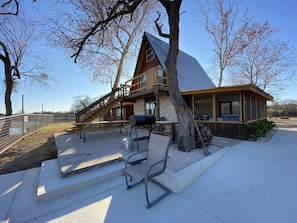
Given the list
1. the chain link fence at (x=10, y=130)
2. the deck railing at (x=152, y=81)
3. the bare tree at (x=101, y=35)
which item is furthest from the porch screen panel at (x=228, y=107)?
the chain link fence at (x=10, y=130)

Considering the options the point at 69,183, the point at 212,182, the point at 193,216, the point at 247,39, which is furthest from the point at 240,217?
the point at 247,39

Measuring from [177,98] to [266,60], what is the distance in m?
17.8

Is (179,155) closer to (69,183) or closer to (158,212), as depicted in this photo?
(158,212)

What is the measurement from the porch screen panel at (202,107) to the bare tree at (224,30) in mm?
11006

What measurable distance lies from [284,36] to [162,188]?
2073 cm

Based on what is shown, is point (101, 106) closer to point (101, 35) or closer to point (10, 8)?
point (101, 35)

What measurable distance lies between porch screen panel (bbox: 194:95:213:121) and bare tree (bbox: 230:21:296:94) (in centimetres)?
1226

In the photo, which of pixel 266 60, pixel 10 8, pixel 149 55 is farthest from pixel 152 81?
pixel 266 60

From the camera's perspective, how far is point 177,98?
488 cm

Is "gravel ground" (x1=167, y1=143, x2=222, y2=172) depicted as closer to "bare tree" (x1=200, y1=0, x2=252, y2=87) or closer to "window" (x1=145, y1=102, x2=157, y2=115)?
"window" (x1=145, y1=102, x2=157, y2=115)

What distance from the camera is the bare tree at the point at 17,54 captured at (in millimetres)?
8680

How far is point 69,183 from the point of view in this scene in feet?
9.57

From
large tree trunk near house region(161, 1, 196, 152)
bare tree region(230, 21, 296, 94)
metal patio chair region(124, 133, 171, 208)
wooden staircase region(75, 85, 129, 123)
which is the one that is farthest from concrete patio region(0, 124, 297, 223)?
bare tree region(230, 21, 296, 94)

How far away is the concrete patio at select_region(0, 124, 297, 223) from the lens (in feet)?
7.23
